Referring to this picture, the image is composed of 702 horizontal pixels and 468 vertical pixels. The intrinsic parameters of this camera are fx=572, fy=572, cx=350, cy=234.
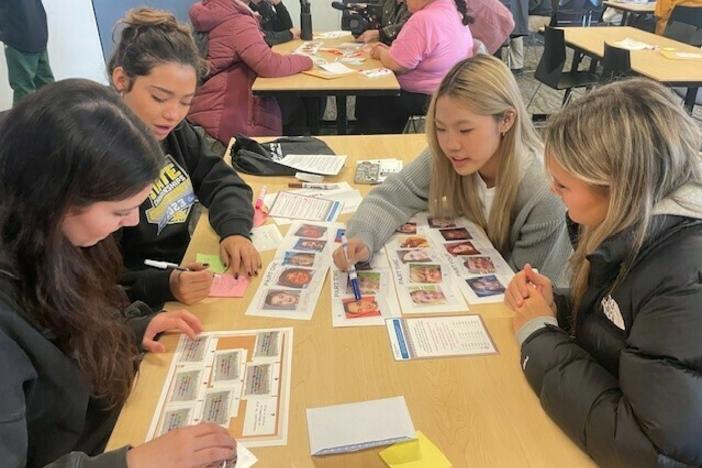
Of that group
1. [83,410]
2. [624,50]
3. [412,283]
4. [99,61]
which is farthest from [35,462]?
[99,61]

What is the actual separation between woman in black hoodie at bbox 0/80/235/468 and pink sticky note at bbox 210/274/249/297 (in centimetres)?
28

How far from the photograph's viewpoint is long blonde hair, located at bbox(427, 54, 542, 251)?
1497mm

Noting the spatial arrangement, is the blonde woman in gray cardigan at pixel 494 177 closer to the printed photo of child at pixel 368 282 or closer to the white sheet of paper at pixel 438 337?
the printed photo of child at pixel 368 282

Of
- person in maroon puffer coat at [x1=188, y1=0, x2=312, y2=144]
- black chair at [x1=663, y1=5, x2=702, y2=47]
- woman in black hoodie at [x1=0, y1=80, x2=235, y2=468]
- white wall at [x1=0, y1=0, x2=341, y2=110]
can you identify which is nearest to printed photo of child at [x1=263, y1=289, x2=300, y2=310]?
woman in black hoodie at [x1=0, y1=80, x2=235, y2=468]

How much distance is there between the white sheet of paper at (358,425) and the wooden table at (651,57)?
259 cm

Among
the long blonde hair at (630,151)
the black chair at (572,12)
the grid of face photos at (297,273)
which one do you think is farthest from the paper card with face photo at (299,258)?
the black chair at (572,12)

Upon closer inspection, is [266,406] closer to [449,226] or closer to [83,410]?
[83,410]

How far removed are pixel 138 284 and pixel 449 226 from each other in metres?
→ 0.83

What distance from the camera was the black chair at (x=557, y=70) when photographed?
4117 mm

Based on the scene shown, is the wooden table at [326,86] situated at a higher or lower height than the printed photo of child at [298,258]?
higher

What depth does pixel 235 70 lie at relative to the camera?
297cm

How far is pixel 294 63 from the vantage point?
2979 millimetres

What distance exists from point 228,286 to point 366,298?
1.06ft

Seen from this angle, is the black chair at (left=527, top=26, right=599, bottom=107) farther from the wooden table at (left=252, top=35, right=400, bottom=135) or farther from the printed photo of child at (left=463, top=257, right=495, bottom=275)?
the printed photo of child at (left=463, top=257, right=495, bottom=275)
